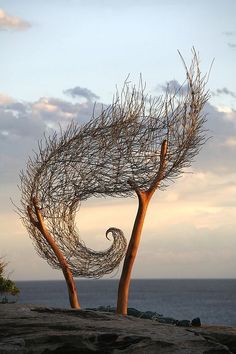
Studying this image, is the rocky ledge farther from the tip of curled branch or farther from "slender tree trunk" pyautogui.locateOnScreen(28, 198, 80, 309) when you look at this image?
"slender tree trunk" pyautogui.locateOnScreen(28, 198, 80, 309)

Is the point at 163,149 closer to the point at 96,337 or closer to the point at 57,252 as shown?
the point at 57,252

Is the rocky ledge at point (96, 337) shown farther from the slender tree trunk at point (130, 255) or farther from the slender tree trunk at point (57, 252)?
the slender tree trunk at point (57, 252)

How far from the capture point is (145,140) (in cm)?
1580

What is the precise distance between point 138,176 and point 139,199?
62cm

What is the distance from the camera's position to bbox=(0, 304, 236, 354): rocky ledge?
6402 millimetres

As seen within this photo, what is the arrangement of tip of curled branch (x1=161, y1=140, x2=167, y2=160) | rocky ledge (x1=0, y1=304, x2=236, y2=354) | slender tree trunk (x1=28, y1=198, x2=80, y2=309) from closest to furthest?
rocky ledge (x1=0, y1=304, x2=236, y2=354)
tip of curled branch (x1=161, y1=140, x2=167, y2=160)
slender tree trunk (x1=28, y1=198, x2=80, y2=309)

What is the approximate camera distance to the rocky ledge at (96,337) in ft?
21.0

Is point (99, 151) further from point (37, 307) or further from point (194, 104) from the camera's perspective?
point (37, 307)

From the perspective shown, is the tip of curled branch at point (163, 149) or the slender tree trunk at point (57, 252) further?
the slender tree trunk at point (57, 252)

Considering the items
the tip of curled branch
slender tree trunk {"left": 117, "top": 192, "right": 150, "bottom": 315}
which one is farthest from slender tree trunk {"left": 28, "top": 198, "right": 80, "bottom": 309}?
the tip of curled branch

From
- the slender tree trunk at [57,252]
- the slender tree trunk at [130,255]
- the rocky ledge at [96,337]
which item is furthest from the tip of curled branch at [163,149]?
the rocky ledge at [96,337]

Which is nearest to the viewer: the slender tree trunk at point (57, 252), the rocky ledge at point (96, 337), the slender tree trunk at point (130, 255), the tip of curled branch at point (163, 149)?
the rocky ledge at point (96, 337)

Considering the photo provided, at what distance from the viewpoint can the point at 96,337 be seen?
6637 mm

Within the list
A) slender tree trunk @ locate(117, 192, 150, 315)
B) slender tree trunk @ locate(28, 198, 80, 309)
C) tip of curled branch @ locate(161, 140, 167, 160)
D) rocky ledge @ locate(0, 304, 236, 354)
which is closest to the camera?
rocky ledge @ locate(0, 304, 236, 354)
